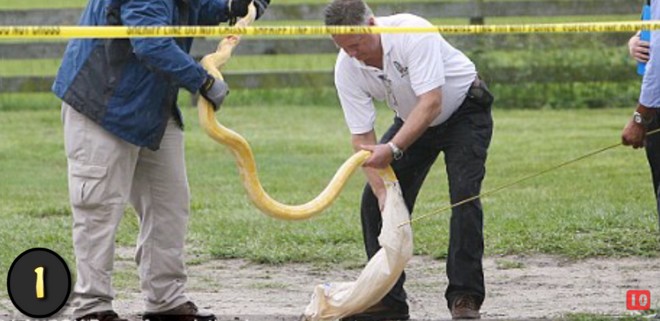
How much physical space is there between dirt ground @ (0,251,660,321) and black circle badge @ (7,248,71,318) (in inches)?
6.5

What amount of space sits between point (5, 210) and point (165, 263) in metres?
4.29

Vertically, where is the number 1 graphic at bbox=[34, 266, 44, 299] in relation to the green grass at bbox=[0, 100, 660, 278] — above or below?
above

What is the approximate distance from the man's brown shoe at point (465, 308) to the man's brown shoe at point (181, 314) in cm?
119

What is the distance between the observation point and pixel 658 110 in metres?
7.75

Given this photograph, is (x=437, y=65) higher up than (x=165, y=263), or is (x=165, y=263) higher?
(x=437, y=65)

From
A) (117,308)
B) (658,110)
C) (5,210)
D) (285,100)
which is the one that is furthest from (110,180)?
(285,100)

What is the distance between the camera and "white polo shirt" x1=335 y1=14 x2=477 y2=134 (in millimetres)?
7270

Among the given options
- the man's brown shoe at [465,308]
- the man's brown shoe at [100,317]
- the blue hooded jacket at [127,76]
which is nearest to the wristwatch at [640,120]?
the man's brown shoe at [465,308]

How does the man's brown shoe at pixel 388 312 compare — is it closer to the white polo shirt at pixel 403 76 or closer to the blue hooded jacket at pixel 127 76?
the white polo shirt at pixel 403 76

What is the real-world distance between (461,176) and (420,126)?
48cm

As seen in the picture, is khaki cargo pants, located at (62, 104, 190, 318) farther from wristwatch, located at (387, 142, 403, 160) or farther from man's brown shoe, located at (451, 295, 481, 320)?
man's brown shoe, located at (451, 295, 481, 320)

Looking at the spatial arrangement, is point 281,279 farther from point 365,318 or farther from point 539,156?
point 539,156

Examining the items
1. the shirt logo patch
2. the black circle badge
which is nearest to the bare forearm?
the shirt logo patch

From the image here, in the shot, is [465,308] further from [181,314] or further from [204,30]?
[204,30]
